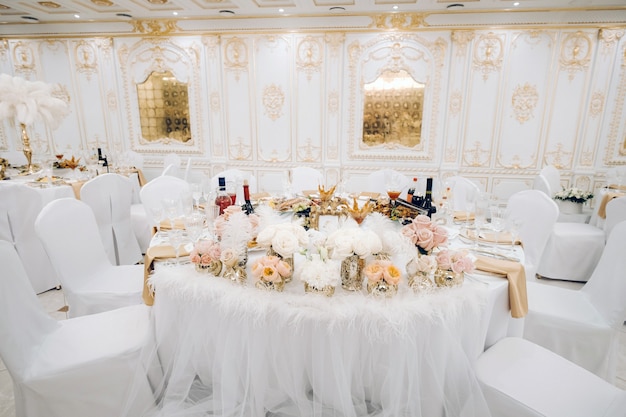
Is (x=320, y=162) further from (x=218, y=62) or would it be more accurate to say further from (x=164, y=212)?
(x=164, y=212)

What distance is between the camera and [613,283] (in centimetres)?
173

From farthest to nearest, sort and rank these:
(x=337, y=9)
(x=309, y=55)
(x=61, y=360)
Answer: (x=309, y=55) → (x=337, y=9) → (x=61, y=360)

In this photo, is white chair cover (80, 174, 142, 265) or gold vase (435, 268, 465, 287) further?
white chair cover (80, 174, 142, 265)

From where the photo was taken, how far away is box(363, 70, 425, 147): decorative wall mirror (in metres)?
5.00

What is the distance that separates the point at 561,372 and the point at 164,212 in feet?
7.02

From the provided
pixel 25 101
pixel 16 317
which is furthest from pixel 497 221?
pixel 25 101

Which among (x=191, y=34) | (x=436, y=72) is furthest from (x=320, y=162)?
(x=191, y=34)

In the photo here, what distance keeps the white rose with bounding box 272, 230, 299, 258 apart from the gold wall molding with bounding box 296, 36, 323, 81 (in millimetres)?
4357

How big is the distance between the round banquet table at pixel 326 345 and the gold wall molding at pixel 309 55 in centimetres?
438

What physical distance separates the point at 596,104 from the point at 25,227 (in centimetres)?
709

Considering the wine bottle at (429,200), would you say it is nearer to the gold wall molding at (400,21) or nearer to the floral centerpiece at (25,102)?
the gold wall molding at (400,21)

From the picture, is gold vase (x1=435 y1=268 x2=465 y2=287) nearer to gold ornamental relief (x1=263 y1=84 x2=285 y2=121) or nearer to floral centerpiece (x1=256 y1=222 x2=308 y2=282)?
floral centerpiece (x1=256 y1=222 x2=308 y2=282)

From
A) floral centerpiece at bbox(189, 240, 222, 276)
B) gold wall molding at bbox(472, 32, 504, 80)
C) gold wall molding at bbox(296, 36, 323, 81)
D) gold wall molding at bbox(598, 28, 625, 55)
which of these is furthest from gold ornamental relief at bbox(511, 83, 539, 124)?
floral centerpiece at bbox(189, 240, 222, 276)

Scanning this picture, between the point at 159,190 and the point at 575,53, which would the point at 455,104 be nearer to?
the point at 575,53
